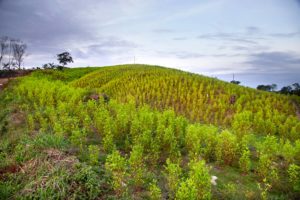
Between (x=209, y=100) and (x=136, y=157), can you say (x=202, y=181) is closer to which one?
(x=136, y=157)

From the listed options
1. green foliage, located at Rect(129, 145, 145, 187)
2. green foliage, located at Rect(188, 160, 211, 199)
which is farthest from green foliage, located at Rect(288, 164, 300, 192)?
green foliage, located at Rect(129, 145, 145, 187)

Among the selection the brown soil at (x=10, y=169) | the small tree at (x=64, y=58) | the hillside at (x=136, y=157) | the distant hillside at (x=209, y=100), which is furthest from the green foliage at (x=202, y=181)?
the small tree at (x=64, y=58)

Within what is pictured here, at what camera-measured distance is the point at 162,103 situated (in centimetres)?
1689

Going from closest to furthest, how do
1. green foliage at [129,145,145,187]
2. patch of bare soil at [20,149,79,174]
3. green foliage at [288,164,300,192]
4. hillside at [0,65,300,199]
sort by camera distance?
hillside at [0,65,300,199]
patch of bare soil at [20,149,79,174]
green foliage at [129,145,145,187]
green foliage at [288,164,300,192]

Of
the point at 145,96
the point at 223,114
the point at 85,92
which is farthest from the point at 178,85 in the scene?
the point at 85,92

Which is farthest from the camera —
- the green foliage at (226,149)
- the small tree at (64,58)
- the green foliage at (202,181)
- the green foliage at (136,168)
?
the small tree at (64,58)

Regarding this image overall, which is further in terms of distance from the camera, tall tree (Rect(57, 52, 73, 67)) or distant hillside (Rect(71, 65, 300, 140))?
tall tree (Rect(57, 52, 73, 67))

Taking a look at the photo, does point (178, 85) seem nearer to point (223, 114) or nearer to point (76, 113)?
point (223, 114)

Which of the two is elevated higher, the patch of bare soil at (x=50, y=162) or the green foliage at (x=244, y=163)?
the patch of bare soil at (x=50, y=162)

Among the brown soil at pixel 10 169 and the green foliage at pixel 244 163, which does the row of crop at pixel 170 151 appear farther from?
the brown soil at pixel 10 169

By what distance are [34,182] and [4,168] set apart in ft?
4.07

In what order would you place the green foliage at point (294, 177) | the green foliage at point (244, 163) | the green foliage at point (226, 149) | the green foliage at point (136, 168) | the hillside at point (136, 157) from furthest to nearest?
the green foliage at point (226, 149) → the green foliage at point (244, 163) → the green foliage at point (294, 177) → the green foliage at point (136, 168) → the hillside at point (136, 157)

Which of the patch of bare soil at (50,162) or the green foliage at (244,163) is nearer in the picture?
the patch of bare soil at (50,162)

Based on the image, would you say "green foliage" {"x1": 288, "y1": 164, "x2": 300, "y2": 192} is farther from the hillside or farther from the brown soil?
the brown soil
